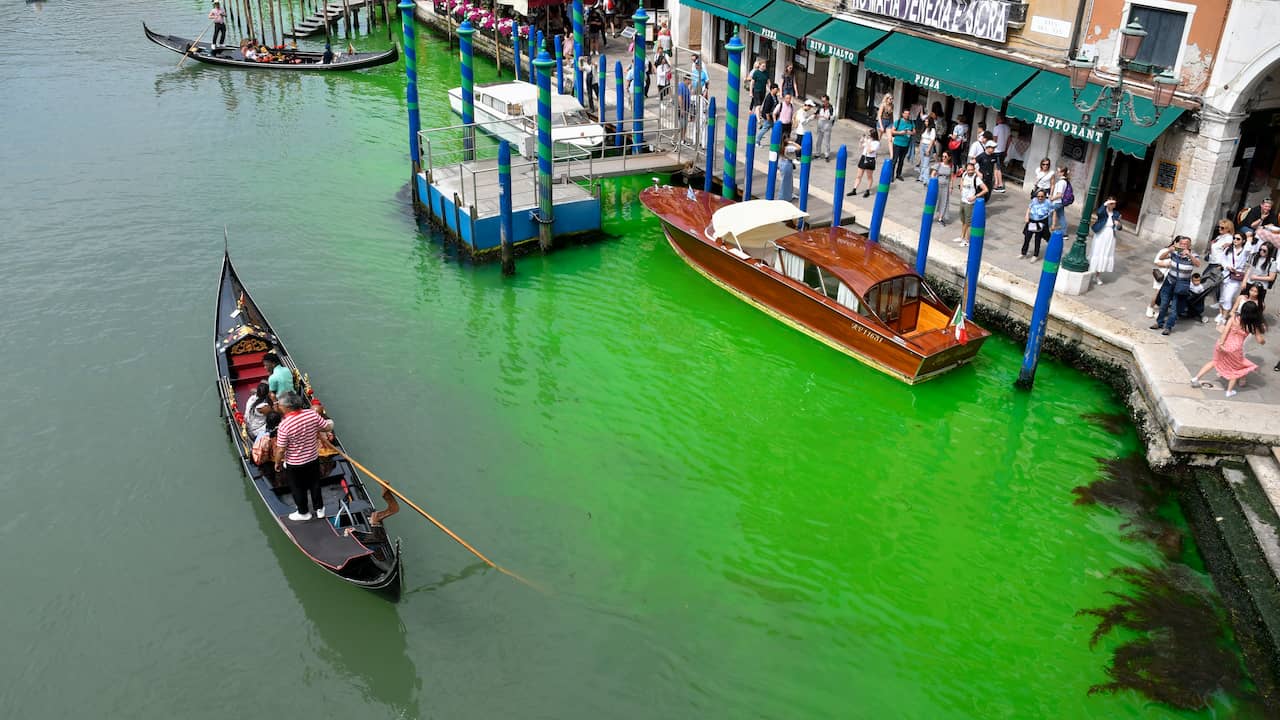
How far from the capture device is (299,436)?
1041 cm

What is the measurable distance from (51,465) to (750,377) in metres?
9.80

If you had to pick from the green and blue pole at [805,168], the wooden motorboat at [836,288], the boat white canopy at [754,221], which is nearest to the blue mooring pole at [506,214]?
the wooden motorboat at [836,288]

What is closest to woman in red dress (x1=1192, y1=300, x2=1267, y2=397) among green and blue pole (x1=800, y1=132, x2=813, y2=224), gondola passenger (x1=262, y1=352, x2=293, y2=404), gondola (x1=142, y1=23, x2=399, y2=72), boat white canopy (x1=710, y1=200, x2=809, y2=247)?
boat white canopy (x1=710, y1=200, x2=809, y2=247)

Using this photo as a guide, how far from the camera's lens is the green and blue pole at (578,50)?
24.7m

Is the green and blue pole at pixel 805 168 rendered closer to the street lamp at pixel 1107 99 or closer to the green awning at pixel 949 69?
the green awning at pixel 949 69

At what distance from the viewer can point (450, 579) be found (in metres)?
11.1

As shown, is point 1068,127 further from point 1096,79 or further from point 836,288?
point 836,288

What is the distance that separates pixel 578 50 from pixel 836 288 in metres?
12.2

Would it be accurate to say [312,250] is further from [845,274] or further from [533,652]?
[533,652]

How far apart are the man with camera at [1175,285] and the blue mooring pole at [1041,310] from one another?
63.5 inches

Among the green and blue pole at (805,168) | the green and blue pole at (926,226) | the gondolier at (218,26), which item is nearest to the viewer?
the green and blue pole at (926,226)

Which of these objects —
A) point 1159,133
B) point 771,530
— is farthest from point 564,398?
point 1159,133

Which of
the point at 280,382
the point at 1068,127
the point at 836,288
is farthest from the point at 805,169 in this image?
the point at 280,382

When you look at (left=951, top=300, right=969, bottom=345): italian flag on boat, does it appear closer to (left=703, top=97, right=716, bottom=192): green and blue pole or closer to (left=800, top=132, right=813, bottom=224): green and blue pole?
(left=800, top=132, right=813, bottom=224): green and blue pole
